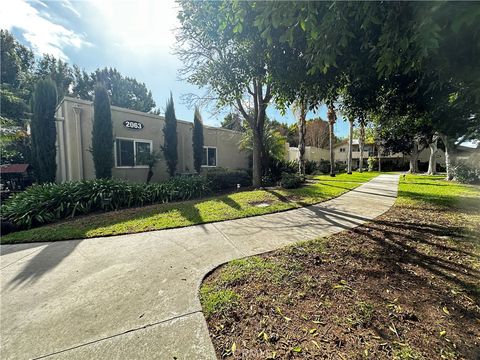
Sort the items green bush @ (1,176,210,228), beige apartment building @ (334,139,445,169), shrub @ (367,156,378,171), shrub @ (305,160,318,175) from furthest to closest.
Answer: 1. shrub @ (367,156,378,171)
2. beige apartment building @ (334,139,445,169)
3. shrub @ (305,160,318,175)
4. green bush @ (1,176,210,228)

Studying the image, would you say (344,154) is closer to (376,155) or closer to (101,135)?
(376,155)

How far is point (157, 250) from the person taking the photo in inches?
159

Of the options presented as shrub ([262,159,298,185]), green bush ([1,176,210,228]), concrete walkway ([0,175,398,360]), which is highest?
shrub ([262,159,298,185])

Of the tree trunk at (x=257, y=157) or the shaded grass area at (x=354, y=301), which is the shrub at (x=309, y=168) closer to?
the tree trunk at (x=257, y=157)

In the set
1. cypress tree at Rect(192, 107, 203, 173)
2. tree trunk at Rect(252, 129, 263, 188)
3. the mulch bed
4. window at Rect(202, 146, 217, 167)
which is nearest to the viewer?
the mulch bed

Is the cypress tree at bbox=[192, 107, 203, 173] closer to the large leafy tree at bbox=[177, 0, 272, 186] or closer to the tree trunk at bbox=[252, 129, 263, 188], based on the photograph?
the tree trunk at bbox=[252, 129, 263, 188]

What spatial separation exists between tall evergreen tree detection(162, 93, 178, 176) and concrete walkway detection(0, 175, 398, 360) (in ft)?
26.9

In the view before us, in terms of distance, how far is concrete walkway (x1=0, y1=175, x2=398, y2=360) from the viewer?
6.32 ft

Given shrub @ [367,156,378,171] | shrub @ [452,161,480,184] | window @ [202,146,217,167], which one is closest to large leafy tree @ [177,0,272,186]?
window @ [202,146,217,167]

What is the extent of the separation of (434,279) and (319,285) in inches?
62.6

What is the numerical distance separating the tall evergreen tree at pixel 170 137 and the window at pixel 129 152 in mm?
1059

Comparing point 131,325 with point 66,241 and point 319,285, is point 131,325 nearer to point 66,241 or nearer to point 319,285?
point 319,285

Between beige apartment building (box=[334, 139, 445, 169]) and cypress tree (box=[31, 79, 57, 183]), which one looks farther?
beige apartment building (box=[334, 139, 445, 169])

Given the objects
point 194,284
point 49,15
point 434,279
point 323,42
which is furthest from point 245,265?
point 49,15
